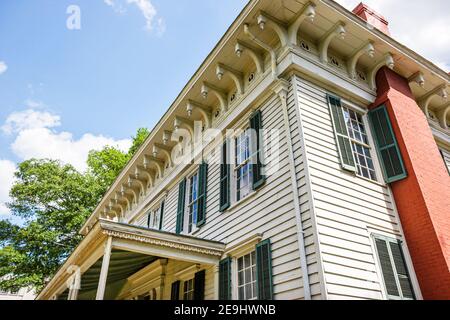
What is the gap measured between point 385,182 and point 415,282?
208 cm

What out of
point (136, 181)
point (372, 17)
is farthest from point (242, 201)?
point (136, 181)

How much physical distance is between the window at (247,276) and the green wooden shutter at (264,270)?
1.07 ft

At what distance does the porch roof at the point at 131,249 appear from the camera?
19.7ft

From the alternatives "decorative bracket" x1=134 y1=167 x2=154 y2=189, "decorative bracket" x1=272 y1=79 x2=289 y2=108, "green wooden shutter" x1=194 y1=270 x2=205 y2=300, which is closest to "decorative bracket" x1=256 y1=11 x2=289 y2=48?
"decorative bracket" x1=272 y1=79 x2=289 y2=108

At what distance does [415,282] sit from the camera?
6145 millimetres

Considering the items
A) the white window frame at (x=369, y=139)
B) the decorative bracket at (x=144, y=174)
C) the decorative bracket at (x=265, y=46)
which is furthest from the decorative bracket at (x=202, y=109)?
the decorative bracket at (x=144, y=174)

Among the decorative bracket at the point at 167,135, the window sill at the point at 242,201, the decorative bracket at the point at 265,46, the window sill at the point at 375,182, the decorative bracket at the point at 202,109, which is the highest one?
the decorative bracket at the point at 167,135

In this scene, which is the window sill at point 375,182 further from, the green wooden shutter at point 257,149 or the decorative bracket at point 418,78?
the decorative bracket at point 418,78

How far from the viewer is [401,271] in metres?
6.16

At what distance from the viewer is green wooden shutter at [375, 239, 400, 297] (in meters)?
5.82

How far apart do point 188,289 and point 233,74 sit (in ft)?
18.4
